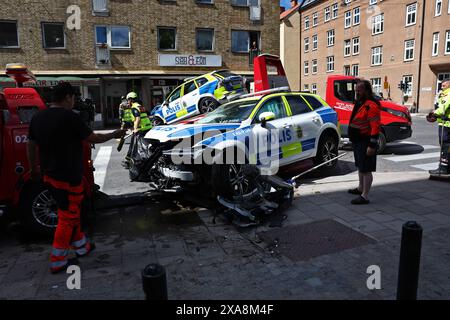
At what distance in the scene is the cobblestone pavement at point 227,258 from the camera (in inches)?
128

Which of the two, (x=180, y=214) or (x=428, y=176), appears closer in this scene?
(x=180, y=214)

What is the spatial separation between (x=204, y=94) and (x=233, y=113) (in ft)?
21.6

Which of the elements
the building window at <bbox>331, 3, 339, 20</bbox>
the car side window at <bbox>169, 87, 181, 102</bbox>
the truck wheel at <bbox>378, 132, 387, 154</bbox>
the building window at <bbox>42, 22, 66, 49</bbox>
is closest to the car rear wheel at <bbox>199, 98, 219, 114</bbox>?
the car side window at <bbox>169, 87, 181, 102</bbox>

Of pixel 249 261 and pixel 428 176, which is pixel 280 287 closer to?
pixel 249 261

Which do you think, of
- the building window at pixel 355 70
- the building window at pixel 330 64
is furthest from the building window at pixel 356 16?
the building window at pixel 330 64

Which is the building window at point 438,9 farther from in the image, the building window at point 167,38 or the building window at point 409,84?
the building window at point 167,38

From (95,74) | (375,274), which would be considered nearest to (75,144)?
(375,274)

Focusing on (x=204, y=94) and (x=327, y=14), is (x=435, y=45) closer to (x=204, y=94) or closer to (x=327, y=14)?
(x=327, y=14)

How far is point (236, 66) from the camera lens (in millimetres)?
23516

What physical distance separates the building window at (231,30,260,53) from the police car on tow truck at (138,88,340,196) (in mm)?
16966

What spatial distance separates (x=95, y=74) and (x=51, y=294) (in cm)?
1975

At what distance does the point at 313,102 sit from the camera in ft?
25.1
